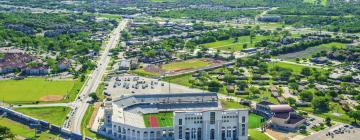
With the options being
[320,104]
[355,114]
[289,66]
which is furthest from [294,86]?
[289,66]

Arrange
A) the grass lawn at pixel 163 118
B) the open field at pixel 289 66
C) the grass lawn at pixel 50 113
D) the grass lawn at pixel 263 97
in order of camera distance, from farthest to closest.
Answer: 1. the open field at pixel 289 66
2. the grass lawn at pixel 263 97
3. the grass lawn at pixel 50 113
4. the grass lawn at pixel 163 118

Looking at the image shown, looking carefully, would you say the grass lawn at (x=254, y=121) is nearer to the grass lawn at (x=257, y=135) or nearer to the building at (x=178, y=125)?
the grass lawn at (x=257, y=135)

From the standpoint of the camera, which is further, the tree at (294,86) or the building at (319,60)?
the building at (319,60)

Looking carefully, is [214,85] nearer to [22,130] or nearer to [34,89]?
[34,89]

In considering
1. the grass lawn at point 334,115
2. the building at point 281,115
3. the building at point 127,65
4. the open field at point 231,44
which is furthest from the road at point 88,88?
the grass lawn at point 334,115

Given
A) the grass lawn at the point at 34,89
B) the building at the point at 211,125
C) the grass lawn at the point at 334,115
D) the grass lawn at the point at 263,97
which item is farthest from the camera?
the grass lawn at the point at 34,89

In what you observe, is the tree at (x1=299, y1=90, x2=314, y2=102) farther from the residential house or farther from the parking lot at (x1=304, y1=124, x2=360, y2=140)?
the residential house

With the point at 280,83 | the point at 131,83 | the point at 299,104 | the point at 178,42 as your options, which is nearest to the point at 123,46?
the point at 178,42

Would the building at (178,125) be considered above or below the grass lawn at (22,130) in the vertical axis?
above
